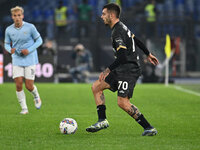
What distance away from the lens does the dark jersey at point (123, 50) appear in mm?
7465

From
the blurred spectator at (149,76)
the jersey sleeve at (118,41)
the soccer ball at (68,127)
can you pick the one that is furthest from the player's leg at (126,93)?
the blurred spectator at (149,76)

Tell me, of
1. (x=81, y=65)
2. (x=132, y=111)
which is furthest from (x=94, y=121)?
(x=81, y=65)

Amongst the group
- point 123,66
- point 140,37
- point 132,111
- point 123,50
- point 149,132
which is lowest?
point 140,37

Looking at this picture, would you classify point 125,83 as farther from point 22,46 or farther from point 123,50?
point 22,46

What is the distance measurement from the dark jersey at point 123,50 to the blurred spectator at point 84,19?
1816cm

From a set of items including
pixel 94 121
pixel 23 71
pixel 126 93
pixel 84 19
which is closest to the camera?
pixel 126 93

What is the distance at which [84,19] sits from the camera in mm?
26203

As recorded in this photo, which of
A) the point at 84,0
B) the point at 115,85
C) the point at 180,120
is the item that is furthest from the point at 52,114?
the point at 84,0

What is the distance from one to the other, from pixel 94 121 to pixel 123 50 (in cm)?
262

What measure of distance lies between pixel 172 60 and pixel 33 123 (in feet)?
57.0

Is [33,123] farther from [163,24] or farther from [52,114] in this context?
[163,24]

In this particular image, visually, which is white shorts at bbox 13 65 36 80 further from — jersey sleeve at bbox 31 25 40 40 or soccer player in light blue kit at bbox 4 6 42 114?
jersey sleeve at bbox 31 25 40 40

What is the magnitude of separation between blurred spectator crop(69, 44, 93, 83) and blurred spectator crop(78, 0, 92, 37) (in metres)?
1.97

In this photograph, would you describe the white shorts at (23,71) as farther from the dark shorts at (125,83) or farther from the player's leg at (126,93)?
the player's leg at (126,93)
